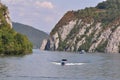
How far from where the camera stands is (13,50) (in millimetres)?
186000

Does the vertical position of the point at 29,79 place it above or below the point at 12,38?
below

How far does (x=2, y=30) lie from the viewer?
650ft

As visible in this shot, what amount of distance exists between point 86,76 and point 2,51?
90.4 metres

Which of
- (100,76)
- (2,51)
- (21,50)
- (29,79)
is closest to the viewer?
(29,79)

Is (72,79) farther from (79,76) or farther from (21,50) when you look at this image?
(21,50)

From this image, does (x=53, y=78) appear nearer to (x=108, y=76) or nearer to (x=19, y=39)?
(x=108, y=76)

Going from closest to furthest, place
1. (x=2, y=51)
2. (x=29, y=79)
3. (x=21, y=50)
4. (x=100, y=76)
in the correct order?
(x=29, y=79) < (x=100, y=76) < (x=2, y=51) < (x=21, y=50)

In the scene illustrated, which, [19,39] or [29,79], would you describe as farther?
[19,39]

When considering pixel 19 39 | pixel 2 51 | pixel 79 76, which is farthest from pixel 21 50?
pixel 79 76

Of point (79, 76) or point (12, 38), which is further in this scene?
point (12, 38)

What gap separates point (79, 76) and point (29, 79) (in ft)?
37.1

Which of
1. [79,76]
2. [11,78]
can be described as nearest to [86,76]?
[79,76]

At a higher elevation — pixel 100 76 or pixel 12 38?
pixel 12 38

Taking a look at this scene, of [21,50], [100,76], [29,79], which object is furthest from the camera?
[21,50]
